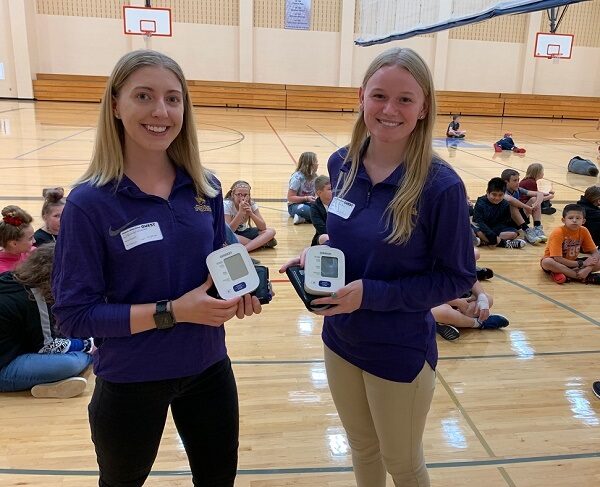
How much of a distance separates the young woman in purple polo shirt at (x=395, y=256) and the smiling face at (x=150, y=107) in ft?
1.86

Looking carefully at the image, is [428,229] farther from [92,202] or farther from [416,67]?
[92,202]

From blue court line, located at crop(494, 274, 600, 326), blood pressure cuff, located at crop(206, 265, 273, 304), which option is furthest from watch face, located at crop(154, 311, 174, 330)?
blue court line, located at crop(494, 274, 600, 326)

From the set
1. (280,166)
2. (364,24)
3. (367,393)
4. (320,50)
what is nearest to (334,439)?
(367,393)

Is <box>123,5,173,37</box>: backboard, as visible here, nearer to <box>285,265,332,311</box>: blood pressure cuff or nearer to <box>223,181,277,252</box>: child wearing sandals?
<box>223,181,277,252</box>: child wearing sandals

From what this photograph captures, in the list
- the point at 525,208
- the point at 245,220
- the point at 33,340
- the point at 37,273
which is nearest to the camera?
the point at 37,273

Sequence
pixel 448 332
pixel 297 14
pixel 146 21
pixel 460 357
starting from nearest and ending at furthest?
1. pixel 460 357
2. pixel 448 332
3. pixel 146 21
4. pixel 297 14

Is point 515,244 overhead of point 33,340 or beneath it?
beneath

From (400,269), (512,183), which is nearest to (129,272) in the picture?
A: (400,269)

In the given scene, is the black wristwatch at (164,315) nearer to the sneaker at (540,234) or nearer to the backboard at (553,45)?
the sneaker at (540,234)

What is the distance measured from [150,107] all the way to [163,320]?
1.89 feet

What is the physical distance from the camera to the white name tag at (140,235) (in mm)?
1378

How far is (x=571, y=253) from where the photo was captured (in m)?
5.12

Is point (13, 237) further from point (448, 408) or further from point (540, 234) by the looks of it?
point (540, 234)

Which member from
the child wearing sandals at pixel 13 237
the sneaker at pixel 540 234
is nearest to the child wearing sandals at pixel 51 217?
the child wearing sandals at pixel 13 237
